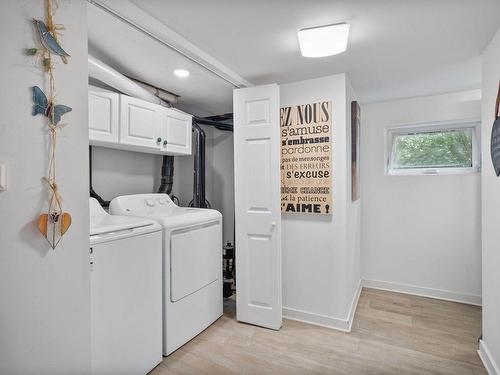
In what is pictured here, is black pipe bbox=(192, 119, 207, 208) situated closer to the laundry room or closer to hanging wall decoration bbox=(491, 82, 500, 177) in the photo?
the laundry room

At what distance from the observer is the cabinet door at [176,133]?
8.49ft

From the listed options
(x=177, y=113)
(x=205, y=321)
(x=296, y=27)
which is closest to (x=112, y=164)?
(x=177, y=113)

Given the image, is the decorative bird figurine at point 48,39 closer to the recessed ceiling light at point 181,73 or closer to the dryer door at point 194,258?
the recessed ceiling light at point 181,73

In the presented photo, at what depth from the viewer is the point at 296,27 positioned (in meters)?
1.58

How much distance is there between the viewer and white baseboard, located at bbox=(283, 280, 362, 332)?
232 cm

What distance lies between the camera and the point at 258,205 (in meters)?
2.38

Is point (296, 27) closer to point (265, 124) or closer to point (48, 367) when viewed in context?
point (265, 124)

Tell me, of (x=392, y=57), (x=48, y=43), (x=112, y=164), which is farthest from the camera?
(x=112, y=164)

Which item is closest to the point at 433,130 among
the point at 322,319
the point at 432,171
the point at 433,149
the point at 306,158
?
the point at 433,149

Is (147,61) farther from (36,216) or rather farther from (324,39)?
(36,216)

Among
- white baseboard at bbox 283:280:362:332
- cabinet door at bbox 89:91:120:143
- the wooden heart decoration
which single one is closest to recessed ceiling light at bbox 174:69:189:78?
cabinet door at bbox 89:91:120:143

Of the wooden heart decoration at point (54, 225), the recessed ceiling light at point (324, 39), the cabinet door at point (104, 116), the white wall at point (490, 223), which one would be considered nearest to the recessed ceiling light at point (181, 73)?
the cabinet door at point (104, 116)

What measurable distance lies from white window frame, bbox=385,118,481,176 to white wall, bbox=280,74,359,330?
3.45 feet

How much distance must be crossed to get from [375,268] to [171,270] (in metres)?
2.41
